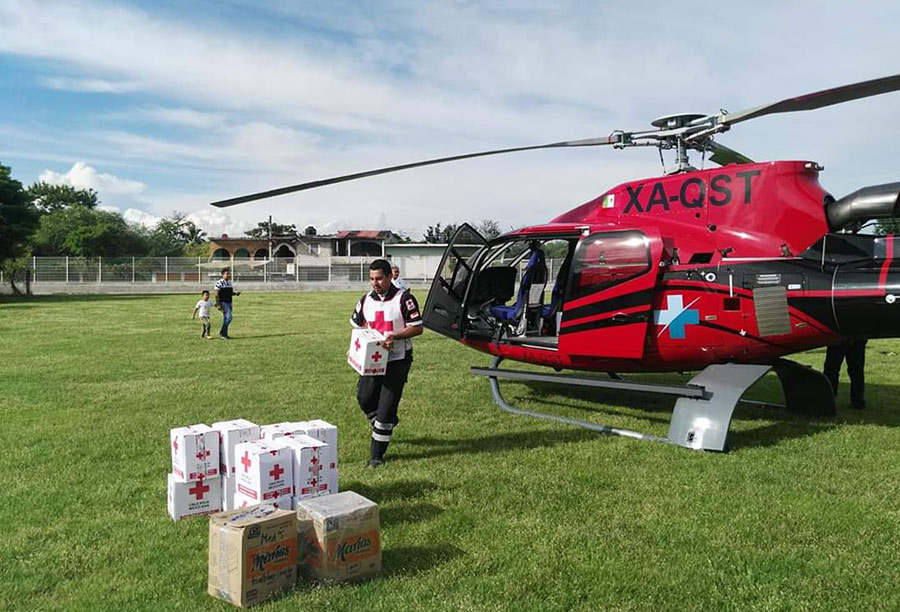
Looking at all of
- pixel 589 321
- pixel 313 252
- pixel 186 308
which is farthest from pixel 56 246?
pixel 589 321

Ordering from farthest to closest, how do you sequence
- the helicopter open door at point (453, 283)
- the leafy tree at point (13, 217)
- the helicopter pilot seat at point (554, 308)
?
the leafy tree at point (13, 217) < the helicopter pilot seat at point (554, 308) < the helicopter open door at point (453, 283)

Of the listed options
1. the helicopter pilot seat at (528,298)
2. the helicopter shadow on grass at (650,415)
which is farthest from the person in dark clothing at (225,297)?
the helicopter pilot seat at (528,298)

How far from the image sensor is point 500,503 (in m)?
5.32

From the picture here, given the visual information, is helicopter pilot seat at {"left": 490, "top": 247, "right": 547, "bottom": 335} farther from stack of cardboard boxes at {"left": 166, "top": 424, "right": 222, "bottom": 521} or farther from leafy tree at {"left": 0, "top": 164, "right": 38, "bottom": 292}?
leafy tree at {"left": 0, "top": 164, "right": 38, "bottom": 292}

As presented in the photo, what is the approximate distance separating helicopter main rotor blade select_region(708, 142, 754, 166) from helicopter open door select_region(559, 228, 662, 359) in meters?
1.43

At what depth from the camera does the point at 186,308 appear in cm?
2862

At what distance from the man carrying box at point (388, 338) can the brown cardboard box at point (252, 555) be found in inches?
97.6

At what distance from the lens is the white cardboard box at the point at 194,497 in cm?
491

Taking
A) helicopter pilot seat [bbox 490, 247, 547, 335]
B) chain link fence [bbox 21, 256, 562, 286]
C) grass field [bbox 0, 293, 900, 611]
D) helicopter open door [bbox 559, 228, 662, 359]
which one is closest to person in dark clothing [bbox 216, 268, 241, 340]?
grass field [bbox 0, 293, 900, 611]

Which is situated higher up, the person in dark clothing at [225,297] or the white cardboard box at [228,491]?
the person in dark clothing at [225,297]

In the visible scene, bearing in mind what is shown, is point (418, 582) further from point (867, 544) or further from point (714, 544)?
point (867, 544)

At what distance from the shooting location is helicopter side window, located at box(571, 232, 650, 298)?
766cm

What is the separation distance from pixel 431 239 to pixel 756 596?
64993mm

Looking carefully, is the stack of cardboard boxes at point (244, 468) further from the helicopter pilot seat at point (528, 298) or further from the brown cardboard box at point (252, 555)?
the helicopter pilot seat at point (528, 298)
